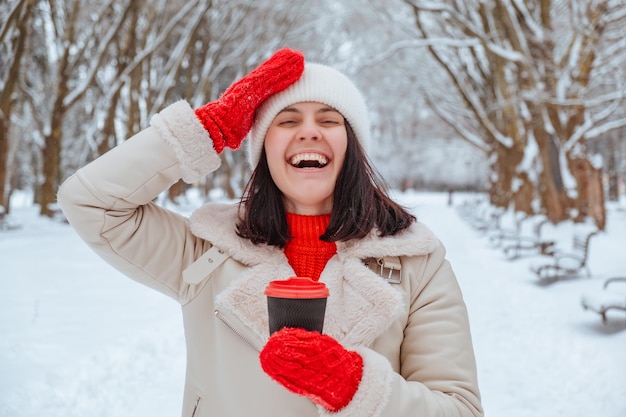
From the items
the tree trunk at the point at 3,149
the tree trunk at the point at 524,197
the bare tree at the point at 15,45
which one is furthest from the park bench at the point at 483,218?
the tree trunk at the point at 3,149

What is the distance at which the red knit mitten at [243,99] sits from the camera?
1.75 meters

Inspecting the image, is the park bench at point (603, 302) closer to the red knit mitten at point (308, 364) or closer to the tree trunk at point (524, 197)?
the red knit mitten at point (308, 364)

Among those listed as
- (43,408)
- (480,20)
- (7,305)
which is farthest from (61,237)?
(480,20)

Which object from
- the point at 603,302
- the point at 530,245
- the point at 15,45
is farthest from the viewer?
the point at 530,245

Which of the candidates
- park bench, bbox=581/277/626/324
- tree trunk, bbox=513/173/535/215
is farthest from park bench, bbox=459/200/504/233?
park bench, bbox=581/277/626/324

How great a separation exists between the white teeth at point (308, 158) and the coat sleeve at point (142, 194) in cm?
26

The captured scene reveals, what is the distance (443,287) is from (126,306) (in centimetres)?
649

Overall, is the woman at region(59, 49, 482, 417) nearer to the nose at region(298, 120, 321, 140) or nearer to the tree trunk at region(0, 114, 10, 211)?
the nose at region(298, 120, 321, 140)

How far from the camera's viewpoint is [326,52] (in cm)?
2308

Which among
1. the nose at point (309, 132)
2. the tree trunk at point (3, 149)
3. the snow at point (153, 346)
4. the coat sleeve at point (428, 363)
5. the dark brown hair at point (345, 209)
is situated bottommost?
the snow at point (153, 346)

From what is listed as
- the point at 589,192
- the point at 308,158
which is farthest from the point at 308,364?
the point at 589,192

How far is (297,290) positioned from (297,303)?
4 centimetres

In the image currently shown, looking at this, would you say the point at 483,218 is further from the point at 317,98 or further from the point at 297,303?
the point at 297,303

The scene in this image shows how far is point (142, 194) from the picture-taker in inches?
65.7
